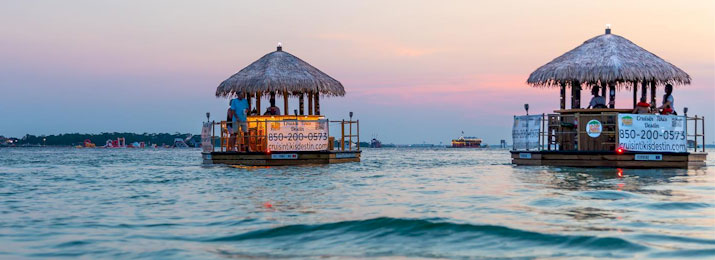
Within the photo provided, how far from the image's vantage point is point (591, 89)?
2159 cm

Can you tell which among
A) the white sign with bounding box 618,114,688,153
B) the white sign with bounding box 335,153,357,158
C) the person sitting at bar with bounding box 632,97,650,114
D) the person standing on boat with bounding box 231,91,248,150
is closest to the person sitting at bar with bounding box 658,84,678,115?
the person sitting at bar with bounding box 632,97,650,114

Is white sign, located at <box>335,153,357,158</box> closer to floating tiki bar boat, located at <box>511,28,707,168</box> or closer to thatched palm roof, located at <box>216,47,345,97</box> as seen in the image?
thatched palm roof, located at <box>216,47,345,97</box>

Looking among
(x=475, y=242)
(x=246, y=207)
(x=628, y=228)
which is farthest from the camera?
(x=246, y=207)

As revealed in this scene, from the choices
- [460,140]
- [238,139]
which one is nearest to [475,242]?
[238,139]

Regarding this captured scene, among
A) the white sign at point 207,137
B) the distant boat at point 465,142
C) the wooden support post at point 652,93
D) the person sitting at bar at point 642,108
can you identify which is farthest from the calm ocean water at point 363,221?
the distant boat at point 465,142

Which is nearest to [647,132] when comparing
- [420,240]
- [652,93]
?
[652,93]

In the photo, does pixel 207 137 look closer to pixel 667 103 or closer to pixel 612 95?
pixel 612 95

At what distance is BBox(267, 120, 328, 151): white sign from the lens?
888 inches

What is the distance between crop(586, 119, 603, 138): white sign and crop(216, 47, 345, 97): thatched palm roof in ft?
28.2

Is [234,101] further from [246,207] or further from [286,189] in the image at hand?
[246,207]

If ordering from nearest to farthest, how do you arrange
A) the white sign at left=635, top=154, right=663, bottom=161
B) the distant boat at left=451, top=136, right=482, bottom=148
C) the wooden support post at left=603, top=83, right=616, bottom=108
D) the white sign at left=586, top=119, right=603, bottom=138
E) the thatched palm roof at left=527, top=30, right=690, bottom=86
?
1. the white sign at left=635, top=154, right=663, bottom=161
2. the white sign at left=586, top=119, right=603, bottom=138
3. the thatched palm roof at left=527, top=30, right=690, bottom=86
4. the wooden support post at left=603, top=83, right=616, bottom=108
5. the distant boat at left=451, top=136, right=482, bottom=148

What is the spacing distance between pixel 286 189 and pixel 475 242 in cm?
630

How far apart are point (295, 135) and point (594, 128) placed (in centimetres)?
818

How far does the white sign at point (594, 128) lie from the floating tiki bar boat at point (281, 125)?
23.1 feet
